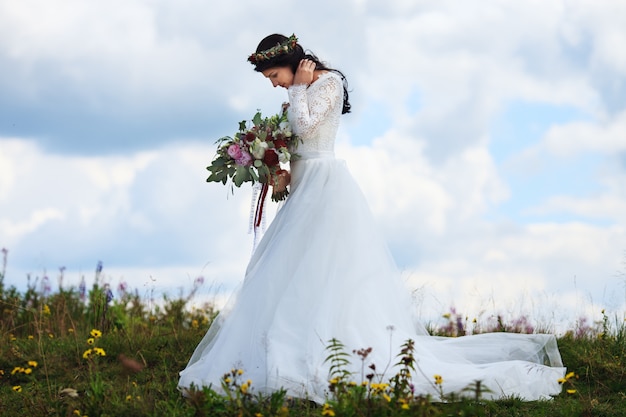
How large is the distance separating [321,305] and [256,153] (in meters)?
1.47

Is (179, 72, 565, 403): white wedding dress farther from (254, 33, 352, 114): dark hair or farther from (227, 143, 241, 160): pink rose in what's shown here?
(227, 143, 241, 160): pink rose

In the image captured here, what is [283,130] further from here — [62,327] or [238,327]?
[62,327]

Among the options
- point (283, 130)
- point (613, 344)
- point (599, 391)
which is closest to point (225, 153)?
point (283, 130)

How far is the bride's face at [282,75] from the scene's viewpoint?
7.13 meters

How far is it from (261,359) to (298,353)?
316 mm

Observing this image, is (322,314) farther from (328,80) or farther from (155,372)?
(155,372)

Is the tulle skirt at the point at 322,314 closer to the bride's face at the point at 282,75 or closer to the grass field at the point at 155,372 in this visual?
the grass field at the point at 155,372

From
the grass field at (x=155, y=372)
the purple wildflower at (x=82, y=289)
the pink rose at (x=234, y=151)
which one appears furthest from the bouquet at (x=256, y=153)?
the purple wildflower at (x=82, y=289)

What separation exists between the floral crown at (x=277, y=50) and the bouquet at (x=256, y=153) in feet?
1.76

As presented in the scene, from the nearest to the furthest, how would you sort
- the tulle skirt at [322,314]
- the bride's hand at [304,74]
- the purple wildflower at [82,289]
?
the tulle skirt at [322,314] < the bride's hand at [304,74] < the purple wildflower at [82,289]

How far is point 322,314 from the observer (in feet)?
21.0

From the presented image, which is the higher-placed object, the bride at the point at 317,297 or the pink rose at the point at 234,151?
the pink rose at the point at 234,151

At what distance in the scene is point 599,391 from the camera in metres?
7.58

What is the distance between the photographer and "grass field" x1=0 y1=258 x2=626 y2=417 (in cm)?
532
